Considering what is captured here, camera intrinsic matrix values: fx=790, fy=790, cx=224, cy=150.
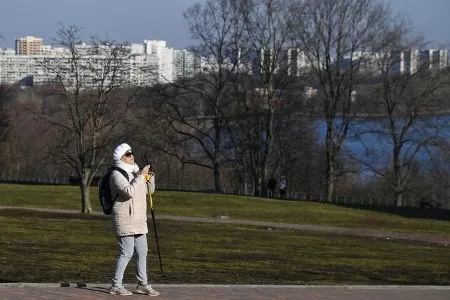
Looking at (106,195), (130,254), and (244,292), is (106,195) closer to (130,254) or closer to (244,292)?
(130,254)

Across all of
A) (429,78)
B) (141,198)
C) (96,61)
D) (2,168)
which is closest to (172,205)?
(96,61)

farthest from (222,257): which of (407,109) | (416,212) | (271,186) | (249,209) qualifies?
(407,109)

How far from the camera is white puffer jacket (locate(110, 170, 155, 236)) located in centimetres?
838

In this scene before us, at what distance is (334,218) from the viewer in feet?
109

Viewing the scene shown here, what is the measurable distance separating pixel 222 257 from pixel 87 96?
19172 millimetres

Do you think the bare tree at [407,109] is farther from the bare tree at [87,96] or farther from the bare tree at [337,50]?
the bare tree at [87,96]

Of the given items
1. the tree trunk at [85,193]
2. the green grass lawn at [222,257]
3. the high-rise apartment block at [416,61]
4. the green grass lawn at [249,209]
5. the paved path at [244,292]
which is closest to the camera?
the paved path at [244,292]

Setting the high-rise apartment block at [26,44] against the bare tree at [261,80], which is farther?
the high-rise apartment block at [26,44]

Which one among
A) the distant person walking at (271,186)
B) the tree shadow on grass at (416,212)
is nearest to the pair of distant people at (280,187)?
the distant person walking at (271,186)

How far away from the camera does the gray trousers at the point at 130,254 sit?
337 inches

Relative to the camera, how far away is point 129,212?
8531 mm

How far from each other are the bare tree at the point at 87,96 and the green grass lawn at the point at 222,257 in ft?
23.0

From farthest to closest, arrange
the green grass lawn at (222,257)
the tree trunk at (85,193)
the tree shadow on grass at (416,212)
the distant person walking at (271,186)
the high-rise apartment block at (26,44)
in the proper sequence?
1. the high-rise apartment block at (26,44)
2. the distant person walking at (271,186)
3. the tree shadow on grass at (416,212)
4. the tree trunk at (85,193)
5. the green grass lawn at (222,257)

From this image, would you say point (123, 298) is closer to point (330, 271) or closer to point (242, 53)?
point (330, 271)
